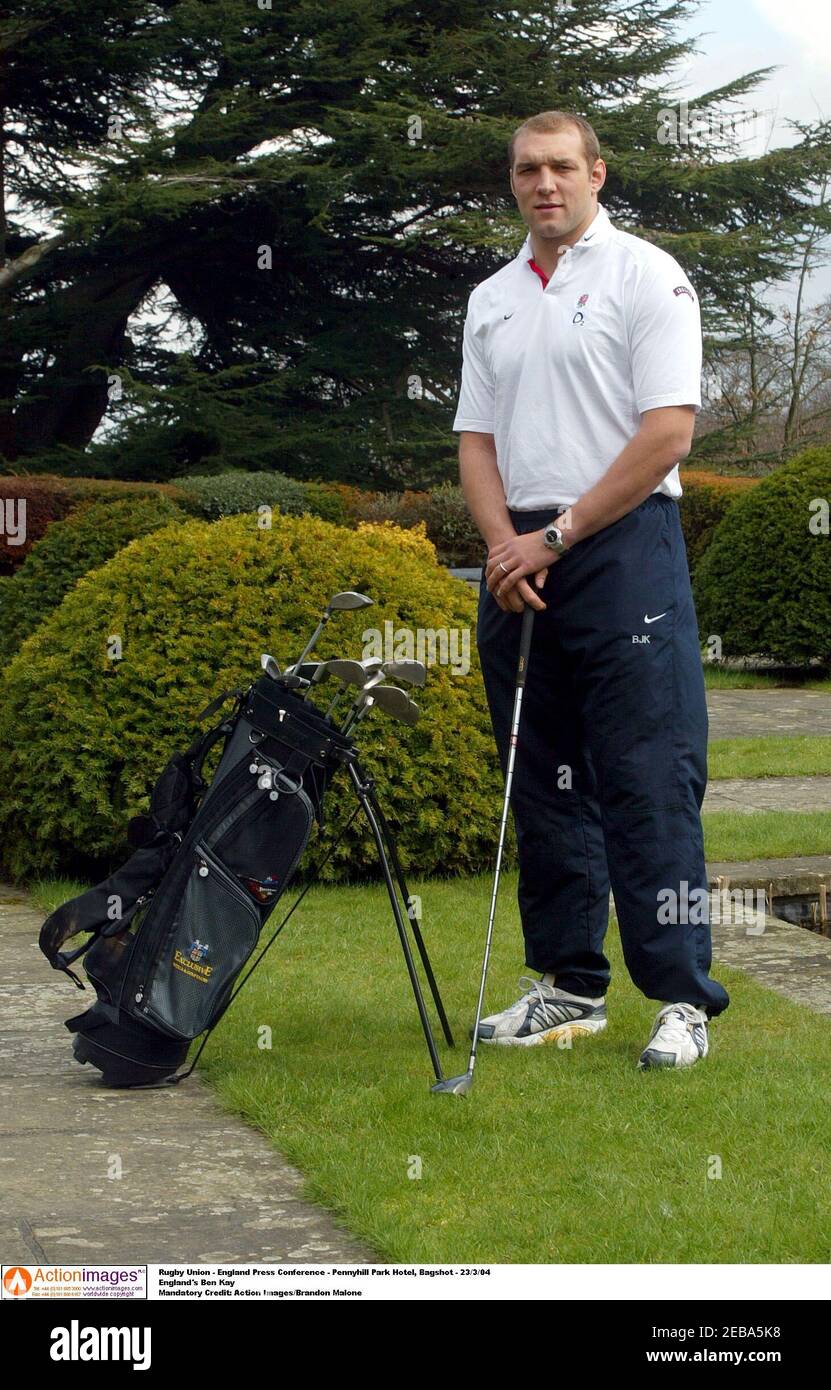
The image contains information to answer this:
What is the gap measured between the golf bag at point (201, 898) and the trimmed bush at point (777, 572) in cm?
904

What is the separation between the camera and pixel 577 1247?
280 cm

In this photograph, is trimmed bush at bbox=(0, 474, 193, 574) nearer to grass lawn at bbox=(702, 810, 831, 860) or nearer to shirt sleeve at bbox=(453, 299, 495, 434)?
grass lawn at bbox=(702, 810, 831, 860)

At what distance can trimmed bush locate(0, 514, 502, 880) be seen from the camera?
577cm

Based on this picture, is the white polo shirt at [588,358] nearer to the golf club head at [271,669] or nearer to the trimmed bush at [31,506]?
the golf club head at [271,669]

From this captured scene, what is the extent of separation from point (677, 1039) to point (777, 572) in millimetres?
8921

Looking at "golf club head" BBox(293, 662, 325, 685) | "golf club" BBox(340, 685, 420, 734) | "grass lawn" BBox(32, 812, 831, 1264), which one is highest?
"golf club head" BBox(293, 662, 325, 685)

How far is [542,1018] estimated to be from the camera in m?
4.19

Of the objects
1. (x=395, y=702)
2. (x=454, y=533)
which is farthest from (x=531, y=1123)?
(x=454, y=533)

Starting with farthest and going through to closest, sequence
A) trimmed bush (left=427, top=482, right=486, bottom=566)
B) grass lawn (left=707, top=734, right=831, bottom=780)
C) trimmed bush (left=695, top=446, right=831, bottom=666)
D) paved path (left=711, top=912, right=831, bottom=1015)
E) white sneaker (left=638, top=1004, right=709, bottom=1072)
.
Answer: trimmed bush (left=427, top=482, right=486, bottom=566) < trimmed bush (left=695, top=446, right=831, bottom=666) < grass lawn (left=707, top=734, right=831, bottom=780) < paved path (left=711, top=912, right=831, bottom=1015) < white sneaker (left=638, top=1004, right=709, bottom=1072)

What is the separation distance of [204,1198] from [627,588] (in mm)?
1707

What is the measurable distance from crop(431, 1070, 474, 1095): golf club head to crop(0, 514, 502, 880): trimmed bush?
219cm

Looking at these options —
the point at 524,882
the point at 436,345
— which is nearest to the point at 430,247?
the point at 436,345

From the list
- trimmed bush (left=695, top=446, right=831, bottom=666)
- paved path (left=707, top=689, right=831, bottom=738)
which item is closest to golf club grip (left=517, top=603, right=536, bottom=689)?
paved path (left=707, top=689, right=831, bottom=738)

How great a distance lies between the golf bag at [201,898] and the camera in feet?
12.3
